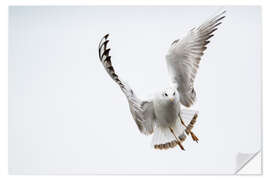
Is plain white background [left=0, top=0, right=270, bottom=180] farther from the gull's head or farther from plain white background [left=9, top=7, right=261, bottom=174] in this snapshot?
the gull's head

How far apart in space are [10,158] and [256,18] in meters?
1.27

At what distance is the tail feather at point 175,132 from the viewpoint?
201 cm

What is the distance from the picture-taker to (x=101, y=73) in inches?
82.0

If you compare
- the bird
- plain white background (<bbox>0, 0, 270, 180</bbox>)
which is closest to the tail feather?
the bird

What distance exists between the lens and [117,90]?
81.4 inches

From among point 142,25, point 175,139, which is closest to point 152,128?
point 175,139

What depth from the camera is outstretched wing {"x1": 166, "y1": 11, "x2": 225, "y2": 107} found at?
2.02 metres

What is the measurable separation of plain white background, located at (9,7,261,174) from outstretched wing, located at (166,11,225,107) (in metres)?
0.05

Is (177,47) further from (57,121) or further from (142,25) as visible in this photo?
(57,121)

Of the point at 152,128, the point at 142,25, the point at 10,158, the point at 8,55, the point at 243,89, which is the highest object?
the point at 142,25
